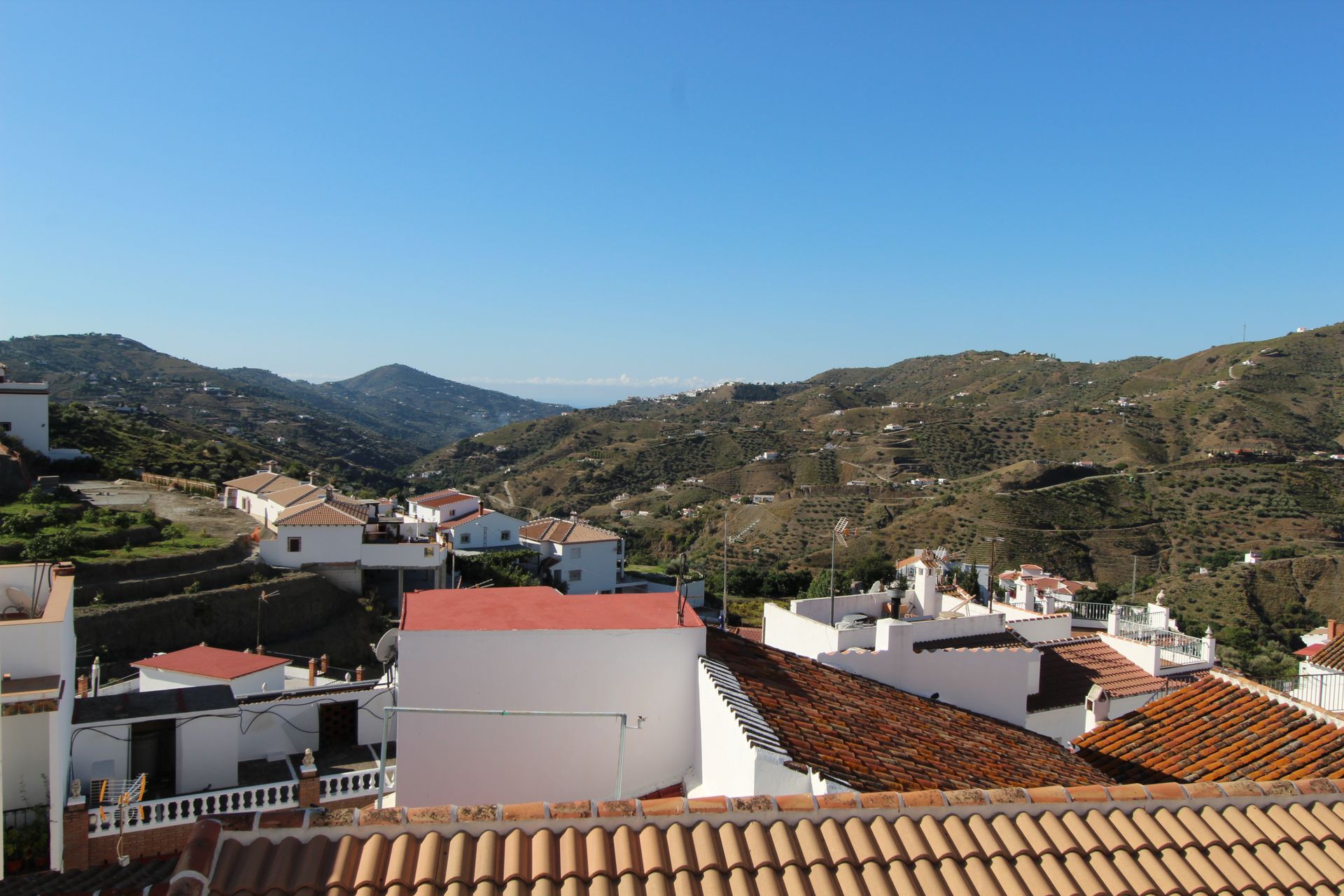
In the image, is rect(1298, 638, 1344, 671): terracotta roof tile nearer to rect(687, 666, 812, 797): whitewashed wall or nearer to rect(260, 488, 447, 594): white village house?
rect(687, 666, 812, 797): whitewashed wall

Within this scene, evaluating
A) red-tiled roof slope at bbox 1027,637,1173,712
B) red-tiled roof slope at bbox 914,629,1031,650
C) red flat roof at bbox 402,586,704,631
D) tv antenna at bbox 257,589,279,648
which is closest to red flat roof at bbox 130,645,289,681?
tv antenna at bbox 257,589,279,648

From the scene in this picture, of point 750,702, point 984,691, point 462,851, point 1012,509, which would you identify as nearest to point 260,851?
point 462,851

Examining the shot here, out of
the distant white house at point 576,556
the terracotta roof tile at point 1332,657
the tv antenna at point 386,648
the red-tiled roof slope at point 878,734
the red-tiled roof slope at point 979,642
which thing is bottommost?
the distant white house at point 576,556

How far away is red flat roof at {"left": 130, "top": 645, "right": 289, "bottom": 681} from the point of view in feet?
46.2

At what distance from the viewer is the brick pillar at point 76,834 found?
31.5ft

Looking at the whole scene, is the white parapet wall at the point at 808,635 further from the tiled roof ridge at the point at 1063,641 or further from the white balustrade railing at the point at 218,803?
the white balustrade railing at the point at 218,803

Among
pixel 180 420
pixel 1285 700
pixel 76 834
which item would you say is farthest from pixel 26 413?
pixel 180 420

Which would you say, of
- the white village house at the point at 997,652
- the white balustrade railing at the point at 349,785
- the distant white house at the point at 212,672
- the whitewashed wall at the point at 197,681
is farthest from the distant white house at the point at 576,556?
the white balustrade railing at the point at 349,785

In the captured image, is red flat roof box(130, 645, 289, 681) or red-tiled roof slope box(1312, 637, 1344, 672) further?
red flat roof box(130, 645, 289, 681)

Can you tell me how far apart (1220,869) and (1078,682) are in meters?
8.40

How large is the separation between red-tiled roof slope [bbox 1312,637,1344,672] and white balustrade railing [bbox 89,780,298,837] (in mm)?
15072

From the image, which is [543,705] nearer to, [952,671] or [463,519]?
[952,671]

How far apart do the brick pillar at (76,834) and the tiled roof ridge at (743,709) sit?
27.0 feet

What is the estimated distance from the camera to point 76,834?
384 inches
